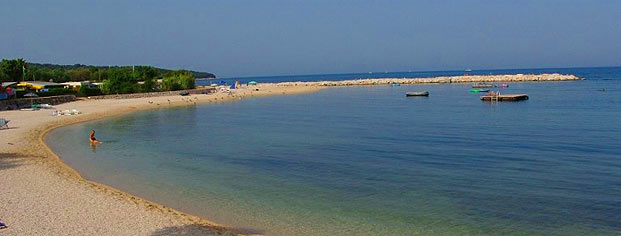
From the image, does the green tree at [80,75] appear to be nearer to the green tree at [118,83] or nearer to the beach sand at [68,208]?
the green tree at [118,83]

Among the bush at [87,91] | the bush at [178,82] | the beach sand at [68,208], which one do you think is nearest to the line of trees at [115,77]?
the bush at [178,82]

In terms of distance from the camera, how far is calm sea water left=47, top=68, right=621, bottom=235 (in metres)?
13.8

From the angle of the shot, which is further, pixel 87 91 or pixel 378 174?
pixel 87 91

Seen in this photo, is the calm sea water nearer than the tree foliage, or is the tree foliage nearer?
the calm sea water

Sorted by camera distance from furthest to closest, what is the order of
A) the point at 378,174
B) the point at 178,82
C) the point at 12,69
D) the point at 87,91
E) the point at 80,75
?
the point at 80,75, the point at 178,82, the point at 12,69, the point at 87,91, the point at 378,174

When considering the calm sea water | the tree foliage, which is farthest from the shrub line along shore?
the tree foliage

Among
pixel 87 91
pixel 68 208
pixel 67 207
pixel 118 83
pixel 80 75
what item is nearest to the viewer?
pixel 68 208

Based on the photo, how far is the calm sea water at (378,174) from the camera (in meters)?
13.8

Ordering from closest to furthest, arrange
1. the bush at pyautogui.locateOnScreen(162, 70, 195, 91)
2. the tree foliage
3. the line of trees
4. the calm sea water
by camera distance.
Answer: the calm sea water, the line of trees, the tree foliage, the bush at pyautogui.locateOnScreen(162, 70, 195, 91)

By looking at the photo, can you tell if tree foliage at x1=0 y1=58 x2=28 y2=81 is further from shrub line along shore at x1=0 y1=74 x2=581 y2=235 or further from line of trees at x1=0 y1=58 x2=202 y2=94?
shrub line along shore at x1=0 y1=74 x2=581 y2=235

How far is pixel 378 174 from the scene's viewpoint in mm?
19891

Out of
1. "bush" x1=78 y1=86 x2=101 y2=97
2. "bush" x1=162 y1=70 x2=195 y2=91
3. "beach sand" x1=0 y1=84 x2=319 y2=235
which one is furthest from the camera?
"bush" x1=162 y1=70 x2=195 y2=91

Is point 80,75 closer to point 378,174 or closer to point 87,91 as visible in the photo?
point 87,91

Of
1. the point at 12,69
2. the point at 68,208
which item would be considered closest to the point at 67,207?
the point at 68,208
